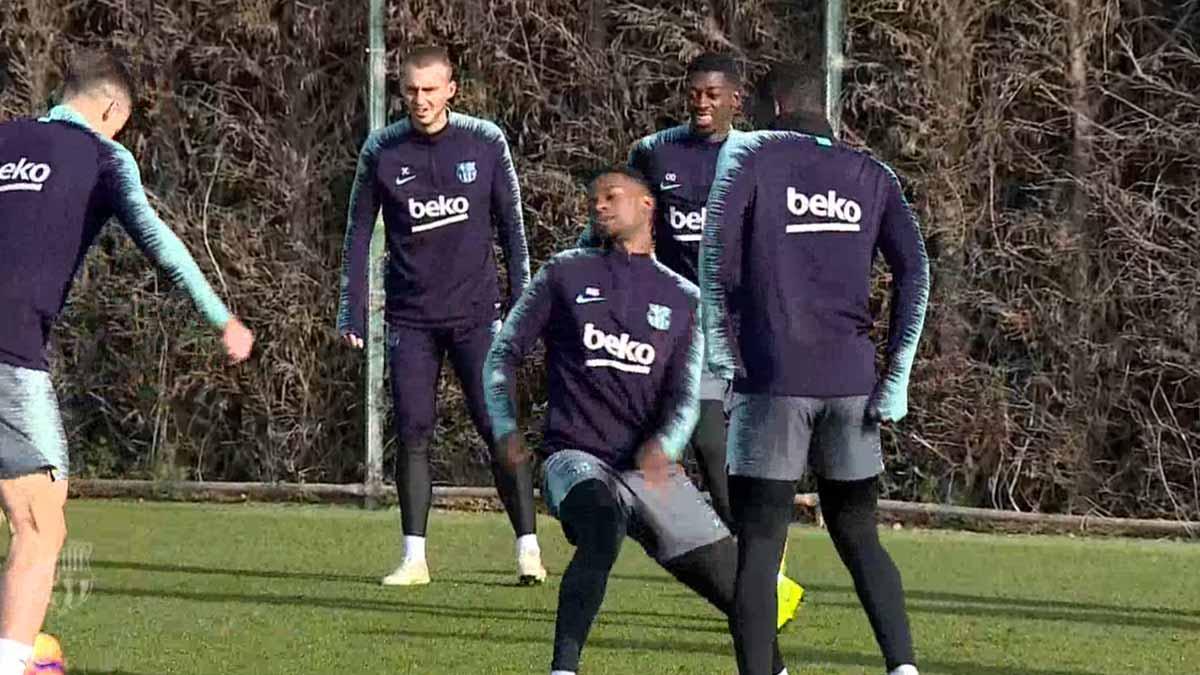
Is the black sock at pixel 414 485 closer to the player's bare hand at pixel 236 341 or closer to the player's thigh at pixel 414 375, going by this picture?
the player's thigh at pixel 414 375

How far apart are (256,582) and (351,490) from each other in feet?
11.5

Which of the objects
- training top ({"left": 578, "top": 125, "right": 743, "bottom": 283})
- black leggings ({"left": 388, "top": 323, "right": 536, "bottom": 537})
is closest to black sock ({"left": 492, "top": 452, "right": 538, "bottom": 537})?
black leggings ({"left": 388, "top": 323, "right": 536, "bottom": 537})

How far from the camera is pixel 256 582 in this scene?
9430 mm

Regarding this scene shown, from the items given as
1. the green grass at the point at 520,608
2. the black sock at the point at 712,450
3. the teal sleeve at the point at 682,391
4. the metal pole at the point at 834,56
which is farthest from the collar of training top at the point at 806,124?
the metal pole at the point at 834,56

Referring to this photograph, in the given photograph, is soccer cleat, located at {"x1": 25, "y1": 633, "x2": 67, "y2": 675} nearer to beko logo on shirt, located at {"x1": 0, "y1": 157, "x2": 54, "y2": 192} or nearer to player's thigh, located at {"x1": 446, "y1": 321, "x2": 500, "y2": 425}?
beko logo on shirt, located at {"x1": 0, "y1": 157, "x2": 54, "y2": 192}

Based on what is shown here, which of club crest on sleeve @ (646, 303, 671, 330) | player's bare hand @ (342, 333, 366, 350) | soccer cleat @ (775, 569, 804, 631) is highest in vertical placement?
club crest on sleeve @ (646, 303, 671, 330)

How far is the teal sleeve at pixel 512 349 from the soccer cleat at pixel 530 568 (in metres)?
2.66

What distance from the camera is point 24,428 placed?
621cm

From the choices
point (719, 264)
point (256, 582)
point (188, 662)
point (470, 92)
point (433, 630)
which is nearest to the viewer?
point (719, 264)

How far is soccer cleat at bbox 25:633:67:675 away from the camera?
6449mm

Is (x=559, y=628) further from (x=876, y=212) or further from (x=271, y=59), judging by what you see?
(x=271, y=59)

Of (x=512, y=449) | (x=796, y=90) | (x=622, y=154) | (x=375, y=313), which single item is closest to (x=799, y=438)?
(x=512, y=449)

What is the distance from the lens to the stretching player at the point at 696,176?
330 inches

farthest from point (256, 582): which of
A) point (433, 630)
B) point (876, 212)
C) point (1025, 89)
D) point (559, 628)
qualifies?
point (1025, 89)
